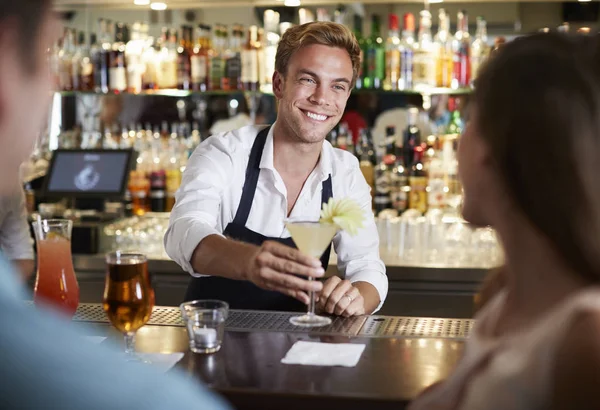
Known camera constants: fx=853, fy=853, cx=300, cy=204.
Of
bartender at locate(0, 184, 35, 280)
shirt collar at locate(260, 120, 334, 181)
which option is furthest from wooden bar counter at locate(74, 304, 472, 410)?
bartender at locate(0, 184, 35, 280)

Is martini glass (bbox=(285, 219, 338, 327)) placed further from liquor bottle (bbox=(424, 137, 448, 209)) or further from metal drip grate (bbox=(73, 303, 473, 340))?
liquor bottle (bbox=(424, 137, 448, 209))

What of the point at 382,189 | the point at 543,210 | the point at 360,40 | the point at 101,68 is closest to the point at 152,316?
the point at 543,210

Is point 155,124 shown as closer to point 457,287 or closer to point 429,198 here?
point 429,198

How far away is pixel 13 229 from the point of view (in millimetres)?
3350

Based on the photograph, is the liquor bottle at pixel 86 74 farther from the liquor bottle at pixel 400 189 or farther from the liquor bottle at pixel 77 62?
the liquor bottle at pixel 400 189

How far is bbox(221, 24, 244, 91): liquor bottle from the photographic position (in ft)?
15.6

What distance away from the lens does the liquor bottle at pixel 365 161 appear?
4.60 meters

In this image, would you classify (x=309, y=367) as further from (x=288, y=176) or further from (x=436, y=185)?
(x=436, y=185)

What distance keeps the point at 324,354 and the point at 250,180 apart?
3.69 ft

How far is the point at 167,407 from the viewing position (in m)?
0.62

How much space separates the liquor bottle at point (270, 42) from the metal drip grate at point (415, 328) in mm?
2554

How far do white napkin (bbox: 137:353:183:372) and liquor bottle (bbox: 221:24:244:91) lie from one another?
3.03m

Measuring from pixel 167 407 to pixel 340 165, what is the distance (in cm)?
241

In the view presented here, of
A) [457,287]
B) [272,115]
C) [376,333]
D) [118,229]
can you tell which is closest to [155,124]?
[272,115]
